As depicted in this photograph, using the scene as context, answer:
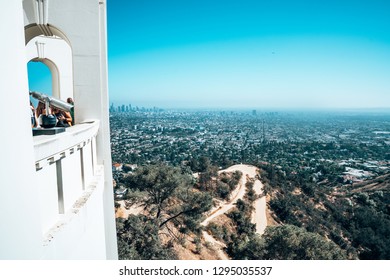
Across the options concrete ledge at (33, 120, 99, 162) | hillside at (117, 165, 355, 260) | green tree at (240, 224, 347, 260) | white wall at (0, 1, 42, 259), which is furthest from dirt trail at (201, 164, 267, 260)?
white wall at (0, 1, 42, 259)

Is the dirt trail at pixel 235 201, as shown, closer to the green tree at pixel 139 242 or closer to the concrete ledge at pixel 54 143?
the green tree at pixel 139 242

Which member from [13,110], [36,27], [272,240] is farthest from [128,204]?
[13,110]

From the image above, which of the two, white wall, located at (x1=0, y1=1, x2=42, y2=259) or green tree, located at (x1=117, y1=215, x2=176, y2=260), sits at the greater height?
white wall, located at (x1=0, y1=1, x2=42, y2=259)

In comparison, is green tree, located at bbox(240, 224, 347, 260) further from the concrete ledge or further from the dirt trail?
the concrete ledge

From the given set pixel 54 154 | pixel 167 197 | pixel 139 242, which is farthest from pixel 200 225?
pixel 54 154

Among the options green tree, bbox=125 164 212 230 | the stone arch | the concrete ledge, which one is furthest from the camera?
green tree, bbox=125 164 212 230
